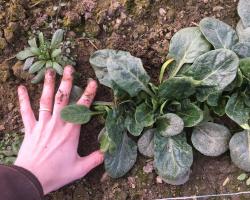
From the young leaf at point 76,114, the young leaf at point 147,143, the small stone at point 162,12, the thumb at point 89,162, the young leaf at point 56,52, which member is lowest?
the thumb at point 89,162

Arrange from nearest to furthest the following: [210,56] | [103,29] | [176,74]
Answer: [210,56]
[176,74]
[103,29]

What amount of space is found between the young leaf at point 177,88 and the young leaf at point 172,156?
0.19 meters

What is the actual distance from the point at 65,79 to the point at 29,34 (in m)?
0.38

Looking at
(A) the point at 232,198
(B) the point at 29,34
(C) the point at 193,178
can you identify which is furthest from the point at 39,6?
(A) the point at 232,198

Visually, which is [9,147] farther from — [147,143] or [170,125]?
[170,125]

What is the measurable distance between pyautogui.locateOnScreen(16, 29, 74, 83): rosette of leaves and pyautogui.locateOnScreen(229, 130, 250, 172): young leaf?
0.89 meters

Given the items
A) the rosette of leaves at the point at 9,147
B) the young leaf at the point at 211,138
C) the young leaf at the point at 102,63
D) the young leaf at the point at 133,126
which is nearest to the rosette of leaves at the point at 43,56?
the young leaf at the point at 102,63

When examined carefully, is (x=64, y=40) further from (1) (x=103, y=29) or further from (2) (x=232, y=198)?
(2) (x=232, y=198)

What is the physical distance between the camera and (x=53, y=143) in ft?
7.39

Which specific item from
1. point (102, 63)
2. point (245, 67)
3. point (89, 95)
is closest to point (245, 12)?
point (245, 67)

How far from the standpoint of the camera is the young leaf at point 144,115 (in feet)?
7.35

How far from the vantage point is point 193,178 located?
234 cm

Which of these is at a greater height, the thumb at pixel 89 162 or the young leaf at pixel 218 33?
the young leaf at pixel 218 33

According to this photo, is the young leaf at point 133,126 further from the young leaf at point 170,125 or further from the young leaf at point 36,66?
the young leaf at point 36,66
